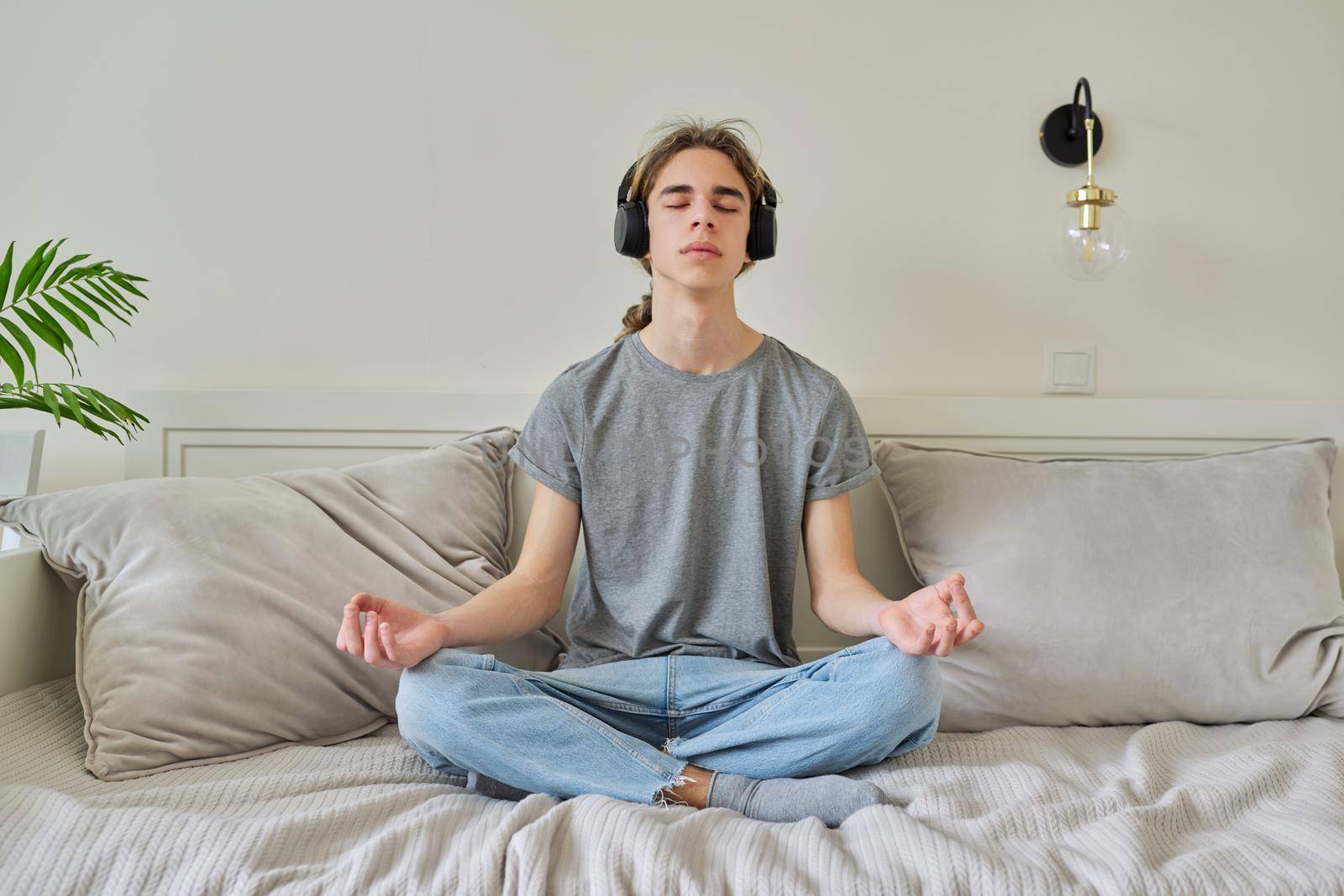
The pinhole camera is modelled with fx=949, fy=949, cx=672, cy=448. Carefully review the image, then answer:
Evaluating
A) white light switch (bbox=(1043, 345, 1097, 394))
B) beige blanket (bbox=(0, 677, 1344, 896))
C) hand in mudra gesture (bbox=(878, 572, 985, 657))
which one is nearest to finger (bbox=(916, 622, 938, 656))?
hand in mudra gesture (bbox=(878, 572, 985, 657))

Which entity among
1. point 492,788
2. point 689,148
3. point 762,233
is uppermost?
point 689,148

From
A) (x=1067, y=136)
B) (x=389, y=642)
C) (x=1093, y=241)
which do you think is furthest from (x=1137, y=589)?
(x=389, y=642)

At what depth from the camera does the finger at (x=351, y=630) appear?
3.41ft

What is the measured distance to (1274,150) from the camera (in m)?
1.73

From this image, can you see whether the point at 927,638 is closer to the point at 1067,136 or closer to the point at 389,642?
the point at 389,642

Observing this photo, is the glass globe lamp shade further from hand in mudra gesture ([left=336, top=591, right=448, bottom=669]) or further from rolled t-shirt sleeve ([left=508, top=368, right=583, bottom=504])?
hand in mudra gesture ([left=336, top=591, right=448, bottom=669])

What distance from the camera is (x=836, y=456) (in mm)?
1399

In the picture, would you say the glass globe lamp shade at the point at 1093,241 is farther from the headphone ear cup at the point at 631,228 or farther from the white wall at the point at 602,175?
the headphone ear cup at the point at 631,228

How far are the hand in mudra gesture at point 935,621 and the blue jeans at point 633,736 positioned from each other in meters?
0.02

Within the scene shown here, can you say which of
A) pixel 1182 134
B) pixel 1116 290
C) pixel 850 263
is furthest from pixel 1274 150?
pixel 850 263

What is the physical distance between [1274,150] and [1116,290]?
1.25ft

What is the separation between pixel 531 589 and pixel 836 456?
1.58 ft

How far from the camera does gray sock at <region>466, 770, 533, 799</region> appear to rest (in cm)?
108

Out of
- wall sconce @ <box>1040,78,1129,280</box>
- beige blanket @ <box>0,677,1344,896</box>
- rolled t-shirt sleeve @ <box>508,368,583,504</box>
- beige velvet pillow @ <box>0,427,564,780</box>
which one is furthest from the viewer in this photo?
wall sconce @ <box>1040,78,1129,280</box>
